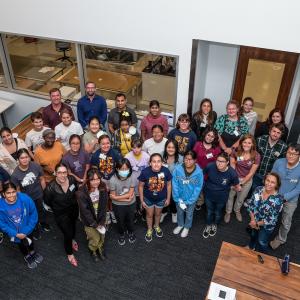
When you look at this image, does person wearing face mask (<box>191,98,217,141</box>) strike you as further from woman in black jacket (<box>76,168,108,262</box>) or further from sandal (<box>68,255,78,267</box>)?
sandal (<box>68,255,78,267</box>)

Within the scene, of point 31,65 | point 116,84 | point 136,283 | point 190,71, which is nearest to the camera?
point 136,283

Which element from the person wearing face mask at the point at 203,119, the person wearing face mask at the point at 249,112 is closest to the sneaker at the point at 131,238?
the person wearing face mask at the point at 203,119

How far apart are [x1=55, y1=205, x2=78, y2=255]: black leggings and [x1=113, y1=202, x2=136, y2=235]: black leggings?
520 mm

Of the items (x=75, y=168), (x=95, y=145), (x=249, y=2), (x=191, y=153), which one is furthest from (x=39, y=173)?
(x=249, y=2)

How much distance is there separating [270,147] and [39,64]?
16.0 ft

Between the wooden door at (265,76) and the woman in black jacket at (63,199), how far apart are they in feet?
10.6

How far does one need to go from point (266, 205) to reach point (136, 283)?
1.78 meters

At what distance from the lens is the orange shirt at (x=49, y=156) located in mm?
4387

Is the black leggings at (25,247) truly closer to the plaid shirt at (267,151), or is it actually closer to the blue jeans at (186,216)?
the blue jeans at (186,216)

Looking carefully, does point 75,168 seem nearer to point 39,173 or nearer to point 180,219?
point 39,173

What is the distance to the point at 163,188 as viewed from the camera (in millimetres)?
4242

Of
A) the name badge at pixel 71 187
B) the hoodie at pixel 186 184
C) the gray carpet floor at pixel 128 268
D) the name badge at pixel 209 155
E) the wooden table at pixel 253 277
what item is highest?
the name badge at pixel 209 155

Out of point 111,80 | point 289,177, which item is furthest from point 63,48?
point 289,177

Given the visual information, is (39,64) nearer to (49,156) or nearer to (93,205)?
(49,156)
